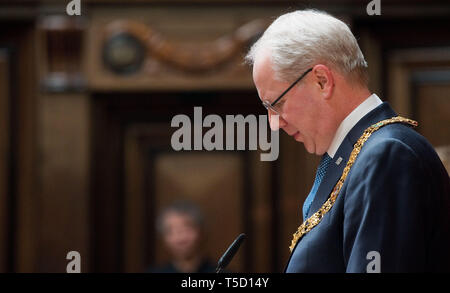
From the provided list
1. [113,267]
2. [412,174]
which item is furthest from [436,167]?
[113,267]

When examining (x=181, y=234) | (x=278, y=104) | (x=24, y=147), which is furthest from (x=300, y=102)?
(x=24, y=147)

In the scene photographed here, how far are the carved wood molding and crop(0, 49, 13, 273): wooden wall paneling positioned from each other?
0.57 m

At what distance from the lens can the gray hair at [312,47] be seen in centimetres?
152

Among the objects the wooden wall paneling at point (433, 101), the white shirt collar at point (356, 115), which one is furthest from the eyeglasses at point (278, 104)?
the wooden wall paneling at point (433, 101)

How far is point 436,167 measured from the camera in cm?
142

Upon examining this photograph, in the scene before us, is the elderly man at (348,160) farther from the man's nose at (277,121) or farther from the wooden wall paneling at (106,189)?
the wooden wall paneling at (106,189)

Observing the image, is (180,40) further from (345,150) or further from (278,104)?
(345,150)

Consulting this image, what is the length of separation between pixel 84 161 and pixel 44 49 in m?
0.59

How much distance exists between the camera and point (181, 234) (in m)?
3.77

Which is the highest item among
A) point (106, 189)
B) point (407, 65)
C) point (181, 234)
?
point (407, 65)

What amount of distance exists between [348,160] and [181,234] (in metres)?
2.32

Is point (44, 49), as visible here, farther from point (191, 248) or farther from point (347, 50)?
point (347, 50)

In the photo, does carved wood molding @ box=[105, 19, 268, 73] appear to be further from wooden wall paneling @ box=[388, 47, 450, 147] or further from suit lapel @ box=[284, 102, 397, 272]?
suit lapel @ box=[284, 102, 397, 272]

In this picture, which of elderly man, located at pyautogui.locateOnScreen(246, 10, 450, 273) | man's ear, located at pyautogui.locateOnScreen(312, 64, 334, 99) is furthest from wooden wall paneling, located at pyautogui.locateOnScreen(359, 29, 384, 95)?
man's ear, located at pyautogui.locateOnScreen(312, 64, 334, 99)
